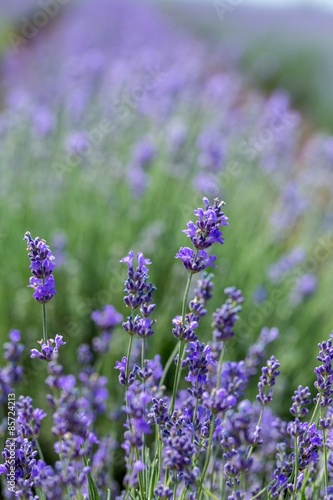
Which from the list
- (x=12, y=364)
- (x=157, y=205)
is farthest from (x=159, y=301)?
(x=12, y=364)

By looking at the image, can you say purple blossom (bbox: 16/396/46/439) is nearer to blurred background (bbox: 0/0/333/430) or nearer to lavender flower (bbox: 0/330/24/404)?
lavender flower (bbox: 0/330/24/404)

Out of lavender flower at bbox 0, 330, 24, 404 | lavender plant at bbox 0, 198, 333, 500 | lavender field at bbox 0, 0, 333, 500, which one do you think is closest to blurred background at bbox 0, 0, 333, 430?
lavender field at bbox 0, 0, 333, 500

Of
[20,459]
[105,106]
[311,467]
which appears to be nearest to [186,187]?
[105,106]

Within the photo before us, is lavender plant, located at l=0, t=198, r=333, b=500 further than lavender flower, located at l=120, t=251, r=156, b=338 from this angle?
No

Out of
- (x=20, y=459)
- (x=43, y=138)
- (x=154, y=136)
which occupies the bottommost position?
(x=20, y=459)

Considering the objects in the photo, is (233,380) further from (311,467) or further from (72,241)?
(72,241)

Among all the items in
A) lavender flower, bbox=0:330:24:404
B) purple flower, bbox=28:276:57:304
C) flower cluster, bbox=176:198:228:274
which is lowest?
purple flower, bbox=28:276:57:304

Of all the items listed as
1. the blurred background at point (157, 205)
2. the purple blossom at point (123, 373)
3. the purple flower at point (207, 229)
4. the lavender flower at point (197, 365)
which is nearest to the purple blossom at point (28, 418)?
the purple blossom at point (123, 373)
